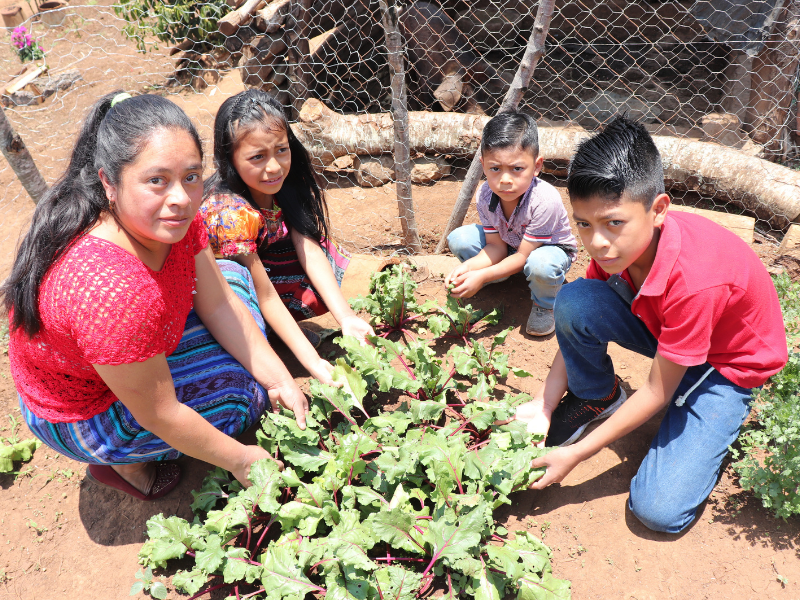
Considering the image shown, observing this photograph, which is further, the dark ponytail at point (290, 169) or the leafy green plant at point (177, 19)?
the leafy green plant at point (177, 19)

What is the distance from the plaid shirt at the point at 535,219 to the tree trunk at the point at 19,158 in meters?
2.65

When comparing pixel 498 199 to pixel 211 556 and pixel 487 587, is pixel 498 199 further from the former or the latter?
pixel 211 556

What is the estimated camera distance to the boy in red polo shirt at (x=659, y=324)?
179 cm

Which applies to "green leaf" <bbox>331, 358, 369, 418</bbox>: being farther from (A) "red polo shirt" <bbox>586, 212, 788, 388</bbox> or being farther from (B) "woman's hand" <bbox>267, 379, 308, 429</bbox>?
(A) "red polo shirt" <bbox>586, 212, 788, 388</bbox>

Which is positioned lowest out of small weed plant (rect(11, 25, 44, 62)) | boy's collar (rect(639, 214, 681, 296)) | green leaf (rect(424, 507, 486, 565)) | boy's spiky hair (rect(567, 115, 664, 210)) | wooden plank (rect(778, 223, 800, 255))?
wooden plank (rect(778, 223, 800, 255))

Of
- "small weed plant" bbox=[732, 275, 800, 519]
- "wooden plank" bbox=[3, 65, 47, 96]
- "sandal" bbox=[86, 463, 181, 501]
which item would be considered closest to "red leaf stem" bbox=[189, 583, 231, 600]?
"sandal" bbox=[86, 463, 181, 501]

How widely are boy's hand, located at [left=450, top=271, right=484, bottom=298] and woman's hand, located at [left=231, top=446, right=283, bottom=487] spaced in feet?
3.85

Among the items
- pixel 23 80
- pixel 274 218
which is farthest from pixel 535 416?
pixel 23 80

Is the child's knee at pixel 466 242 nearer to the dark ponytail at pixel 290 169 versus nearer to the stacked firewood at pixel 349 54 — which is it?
the dark ponytail at pixel 290 169

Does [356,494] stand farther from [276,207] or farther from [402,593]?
[276,207]

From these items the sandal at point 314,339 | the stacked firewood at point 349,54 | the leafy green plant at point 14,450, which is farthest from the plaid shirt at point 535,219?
the leafy green plant at point 14,450

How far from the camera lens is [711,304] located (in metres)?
1.78

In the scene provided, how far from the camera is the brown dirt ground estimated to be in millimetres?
1918

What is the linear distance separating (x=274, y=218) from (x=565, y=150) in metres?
2.43
